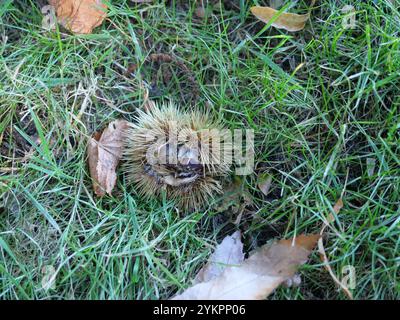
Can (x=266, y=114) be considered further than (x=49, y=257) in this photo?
Yes

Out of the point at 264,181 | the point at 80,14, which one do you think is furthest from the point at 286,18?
the point at 80,14

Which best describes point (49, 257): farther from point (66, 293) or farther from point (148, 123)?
point (148, 123)

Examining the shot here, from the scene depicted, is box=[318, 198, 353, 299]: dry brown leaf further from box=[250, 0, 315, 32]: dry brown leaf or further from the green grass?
box=[250, 0, 315, 32]: dry brown leaf

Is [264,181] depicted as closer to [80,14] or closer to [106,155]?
[106,155]

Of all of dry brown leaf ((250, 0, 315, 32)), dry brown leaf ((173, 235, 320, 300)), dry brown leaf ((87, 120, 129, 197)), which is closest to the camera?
dry brown leaf ((173, 235, 320, 300))

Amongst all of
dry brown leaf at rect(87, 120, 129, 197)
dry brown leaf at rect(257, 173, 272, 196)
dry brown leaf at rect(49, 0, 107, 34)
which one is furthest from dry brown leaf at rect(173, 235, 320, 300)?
dry brown leaf at rect(49, 0, 107, 34)
